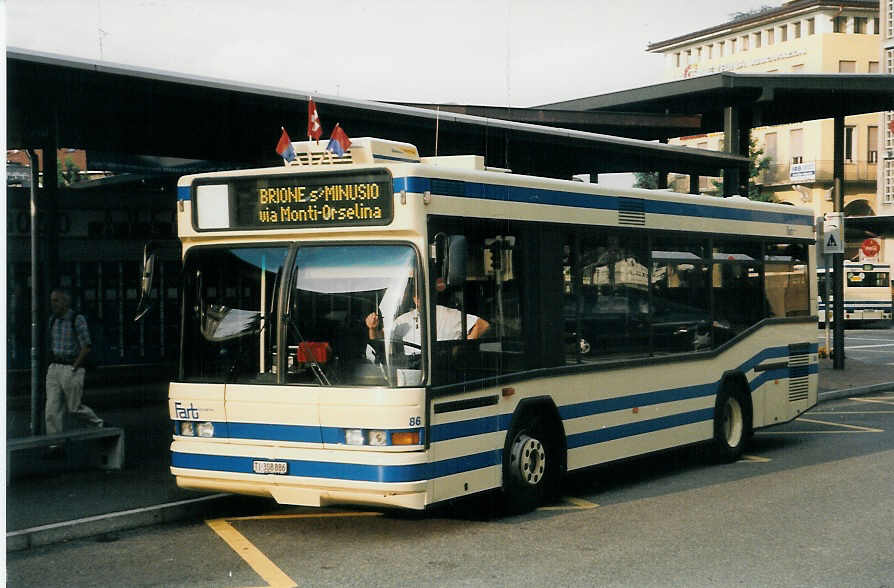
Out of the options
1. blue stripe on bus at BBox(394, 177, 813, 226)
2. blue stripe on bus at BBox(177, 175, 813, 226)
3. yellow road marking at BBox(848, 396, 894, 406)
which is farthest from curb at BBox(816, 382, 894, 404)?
blue stripe on bus at BBox(177, 175, 813, 226)

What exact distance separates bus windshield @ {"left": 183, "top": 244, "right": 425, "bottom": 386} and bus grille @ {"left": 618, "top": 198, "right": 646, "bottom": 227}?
10.5ft

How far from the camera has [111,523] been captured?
9.41m

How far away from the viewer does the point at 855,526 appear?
916cm

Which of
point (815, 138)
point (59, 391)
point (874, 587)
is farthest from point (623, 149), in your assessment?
point (815, 138)

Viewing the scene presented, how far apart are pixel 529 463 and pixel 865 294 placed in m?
40.3

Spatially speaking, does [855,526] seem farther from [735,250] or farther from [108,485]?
[108,485]

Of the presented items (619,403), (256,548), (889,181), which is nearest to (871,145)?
(889,181)

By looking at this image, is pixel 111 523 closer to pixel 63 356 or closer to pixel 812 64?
pixel 63 356

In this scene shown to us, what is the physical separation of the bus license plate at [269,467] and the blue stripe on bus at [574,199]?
2.16 m

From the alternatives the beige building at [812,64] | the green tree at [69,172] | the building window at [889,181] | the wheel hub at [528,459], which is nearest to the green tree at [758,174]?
the beige building at [812,64]

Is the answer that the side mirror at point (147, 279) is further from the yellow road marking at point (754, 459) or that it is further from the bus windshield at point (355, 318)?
the yellow road marking at point (754, 459)

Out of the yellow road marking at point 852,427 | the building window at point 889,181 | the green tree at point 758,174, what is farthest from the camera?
the green tree at point 758,174

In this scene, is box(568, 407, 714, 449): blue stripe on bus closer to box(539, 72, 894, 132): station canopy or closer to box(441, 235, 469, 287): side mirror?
box(441, 235, 469, 287): side mirror

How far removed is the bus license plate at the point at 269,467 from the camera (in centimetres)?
887
